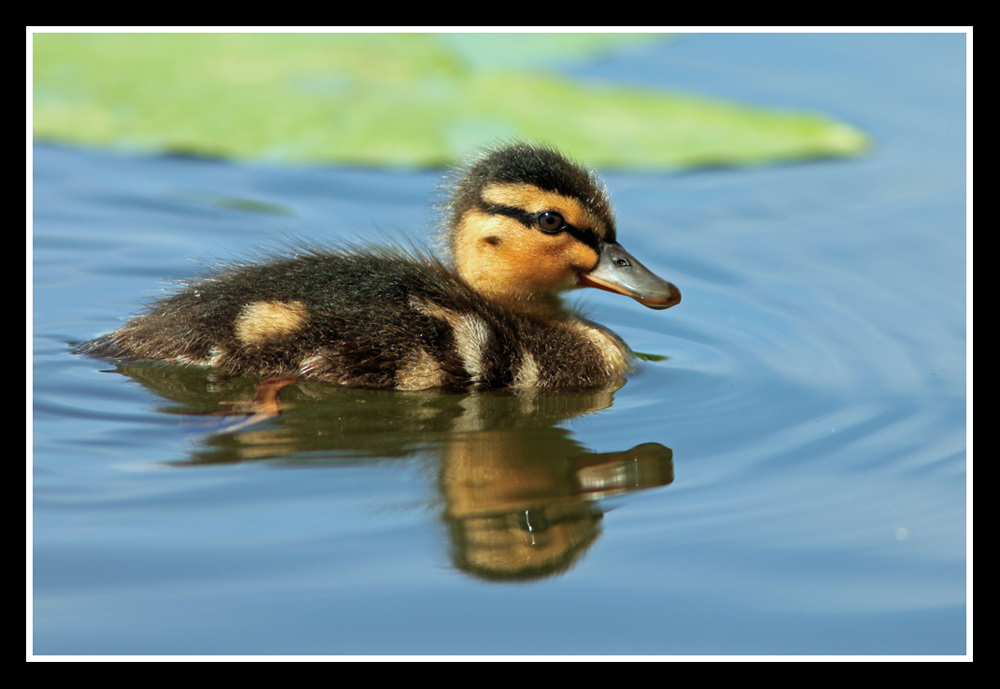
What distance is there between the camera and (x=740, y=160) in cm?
654

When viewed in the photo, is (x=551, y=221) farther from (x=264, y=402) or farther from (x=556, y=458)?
(x=264, y=402)

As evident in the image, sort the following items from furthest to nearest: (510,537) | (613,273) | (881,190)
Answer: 1. (881,190)
2. (613,273)
3. (510,537)

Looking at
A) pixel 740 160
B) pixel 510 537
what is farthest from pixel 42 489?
pixel 740 160

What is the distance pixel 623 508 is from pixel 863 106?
486cm

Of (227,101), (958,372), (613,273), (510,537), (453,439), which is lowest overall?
(510,537)

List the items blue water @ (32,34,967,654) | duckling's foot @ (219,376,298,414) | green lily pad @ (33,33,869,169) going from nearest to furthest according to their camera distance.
A: blue water @ (32,34,967,654) → duckling's foot @ (219,376,298,414) → green lily pad @ (33,33,869,169)

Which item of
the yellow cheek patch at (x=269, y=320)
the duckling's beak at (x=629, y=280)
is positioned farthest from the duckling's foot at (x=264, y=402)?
the duckling's beak at (x=629, y=280)

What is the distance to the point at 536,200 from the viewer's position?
13.3 ft

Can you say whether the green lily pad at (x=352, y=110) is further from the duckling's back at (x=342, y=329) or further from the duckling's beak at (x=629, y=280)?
the duckling's back at (x=342, y=329)

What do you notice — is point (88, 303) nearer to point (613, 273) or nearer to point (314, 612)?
point (613, 273)

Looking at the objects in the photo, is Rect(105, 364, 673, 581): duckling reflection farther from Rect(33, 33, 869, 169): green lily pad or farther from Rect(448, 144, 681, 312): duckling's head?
Rect(33, 33, 869, 169): green lily pad

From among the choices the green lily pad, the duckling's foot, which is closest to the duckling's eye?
the duckling's foot

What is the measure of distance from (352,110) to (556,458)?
141 inches

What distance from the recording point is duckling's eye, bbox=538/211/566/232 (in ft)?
13.4
